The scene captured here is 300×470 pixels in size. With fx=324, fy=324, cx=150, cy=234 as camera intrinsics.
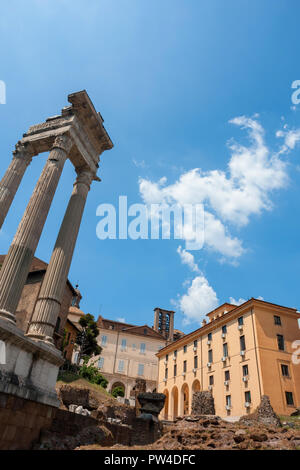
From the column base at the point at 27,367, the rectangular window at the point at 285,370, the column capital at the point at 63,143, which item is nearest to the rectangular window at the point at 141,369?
the rectangular window at the point at 285,370

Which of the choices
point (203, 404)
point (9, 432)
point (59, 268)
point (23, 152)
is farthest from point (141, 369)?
point (9, 432)

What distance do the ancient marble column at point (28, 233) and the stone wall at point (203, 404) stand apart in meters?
26.6

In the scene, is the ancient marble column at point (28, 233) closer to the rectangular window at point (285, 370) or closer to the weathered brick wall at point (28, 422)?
the weathered brick wall at point (28, 422)

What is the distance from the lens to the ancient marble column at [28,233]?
9.44m

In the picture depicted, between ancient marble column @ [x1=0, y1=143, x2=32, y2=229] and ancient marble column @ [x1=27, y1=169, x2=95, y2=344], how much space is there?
2.11m

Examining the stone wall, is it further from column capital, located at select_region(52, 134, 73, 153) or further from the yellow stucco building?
column capital, located at select_region(52, 134, 73, 153)

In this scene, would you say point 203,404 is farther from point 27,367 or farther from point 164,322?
point 164,322

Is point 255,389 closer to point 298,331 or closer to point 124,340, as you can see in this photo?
point 298,331

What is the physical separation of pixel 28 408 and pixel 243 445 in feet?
28.2

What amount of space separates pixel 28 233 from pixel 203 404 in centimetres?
2714

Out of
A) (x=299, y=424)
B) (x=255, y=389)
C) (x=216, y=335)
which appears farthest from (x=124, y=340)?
(x=299, y=424)

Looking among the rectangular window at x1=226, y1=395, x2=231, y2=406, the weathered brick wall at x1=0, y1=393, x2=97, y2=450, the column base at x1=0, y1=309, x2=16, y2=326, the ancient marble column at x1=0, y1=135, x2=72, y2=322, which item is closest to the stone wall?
the rectangular window at x1=226, y1=395, x2=231, y2=406

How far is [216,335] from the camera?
36500 millimetres

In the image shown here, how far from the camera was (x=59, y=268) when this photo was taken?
1141cm
